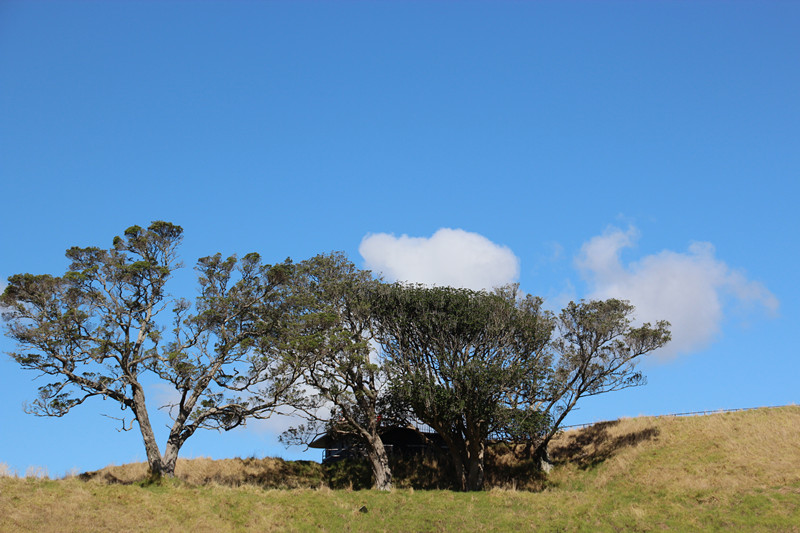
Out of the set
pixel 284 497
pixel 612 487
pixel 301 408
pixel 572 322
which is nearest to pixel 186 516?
pixel 284 497

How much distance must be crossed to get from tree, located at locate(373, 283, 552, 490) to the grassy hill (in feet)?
16.6

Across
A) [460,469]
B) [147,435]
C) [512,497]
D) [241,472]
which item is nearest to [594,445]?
[460,469]

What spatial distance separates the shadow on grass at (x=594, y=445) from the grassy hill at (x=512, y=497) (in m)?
0.26

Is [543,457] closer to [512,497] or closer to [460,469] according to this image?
[460,469]

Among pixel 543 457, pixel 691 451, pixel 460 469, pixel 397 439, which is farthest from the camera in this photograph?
pixel 397 439

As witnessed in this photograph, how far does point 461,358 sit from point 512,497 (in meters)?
10.7

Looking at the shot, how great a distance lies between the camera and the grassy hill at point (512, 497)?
107ft

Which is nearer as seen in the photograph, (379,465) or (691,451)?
(379,465)

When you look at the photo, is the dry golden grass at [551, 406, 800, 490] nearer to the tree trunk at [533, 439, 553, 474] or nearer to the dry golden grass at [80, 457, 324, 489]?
the tree trunk at [533, 439, 553, 474]

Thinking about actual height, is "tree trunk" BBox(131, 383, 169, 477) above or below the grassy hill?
above

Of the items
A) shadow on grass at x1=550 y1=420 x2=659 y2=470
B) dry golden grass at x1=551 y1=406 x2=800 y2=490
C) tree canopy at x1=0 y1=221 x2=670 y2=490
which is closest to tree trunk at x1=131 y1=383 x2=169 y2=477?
tree canopy at x1=0 y1=221 x2=670 y2=490

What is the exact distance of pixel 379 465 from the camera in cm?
4512

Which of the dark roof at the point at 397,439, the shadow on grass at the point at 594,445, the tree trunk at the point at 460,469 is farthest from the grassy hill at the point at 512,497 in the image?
the dark roof at the point at 397,439

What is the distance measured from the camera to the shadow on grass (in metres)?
50.1
